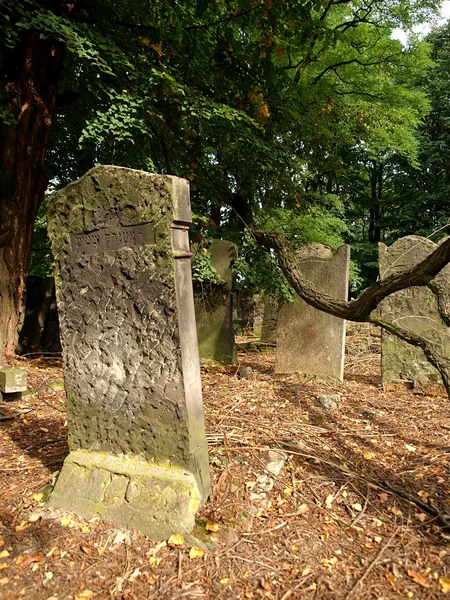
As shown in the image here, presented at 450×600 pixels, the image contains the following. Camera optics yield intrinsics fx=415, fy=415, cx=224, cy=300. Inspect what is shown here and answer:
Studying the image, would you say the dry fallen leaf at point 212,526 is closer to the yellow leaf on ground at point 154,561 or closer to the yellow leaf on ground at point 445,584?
the yellow leaf on ground at point 154,561

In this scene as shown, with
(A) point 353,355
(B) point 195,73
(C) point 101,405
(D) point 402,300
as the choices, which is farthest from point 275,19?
(A) point 353,355

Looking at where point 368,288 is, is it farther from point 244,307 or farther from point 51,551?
point 244,307

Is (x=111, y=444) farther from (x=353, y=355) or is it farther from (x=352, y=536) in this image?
(x=353, y=355)

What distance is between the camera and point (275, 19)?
5.33 m

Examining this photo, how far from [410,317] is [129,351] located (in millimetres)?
4134

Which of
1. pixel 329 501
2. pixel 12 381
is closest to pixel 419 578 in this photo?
pixel 329 501

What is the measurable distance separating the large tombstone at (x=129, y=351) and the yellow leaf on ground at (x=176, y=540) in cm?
4

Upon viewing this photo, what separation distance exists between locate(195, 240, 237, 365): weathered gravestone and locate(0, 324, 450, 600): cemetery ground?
256 cm

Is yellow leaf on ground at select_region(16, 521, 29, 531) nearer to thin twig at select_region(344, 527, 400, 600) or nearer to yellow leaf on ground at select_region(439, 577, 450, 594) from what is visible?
thin twig at select_region(344, 527, 400, 600)

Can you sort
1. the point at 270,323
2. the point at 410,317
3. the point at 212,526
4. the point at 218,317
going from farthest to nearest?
the point at 270,323, the point at 218,317, the point at 410,317, the point at 212,526

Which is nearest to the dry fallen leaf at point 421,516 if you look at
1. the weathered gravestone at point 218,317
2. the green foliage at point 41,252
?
the weathered gravestone at point 218,317

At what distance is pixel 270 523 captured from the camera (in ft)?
8.25

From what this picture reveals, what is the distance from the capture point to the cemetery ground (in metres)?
2.07

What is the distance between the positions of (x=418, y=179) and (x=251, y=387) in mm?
17587
